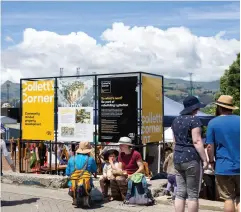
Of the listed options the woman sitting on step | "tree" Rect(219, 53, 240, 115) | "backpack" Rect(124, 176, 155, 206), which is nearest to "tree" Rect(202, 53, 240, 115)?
"tree" Rect(219, 53, 240, 115)

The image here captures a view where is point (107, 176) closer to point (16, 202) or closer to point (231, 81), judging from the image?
point (16, 202)

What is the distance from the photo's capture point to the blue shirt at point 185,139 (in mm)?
5703

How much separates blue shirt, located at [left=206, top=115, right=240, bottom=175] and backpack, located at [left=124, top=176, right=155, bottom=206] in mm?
2774

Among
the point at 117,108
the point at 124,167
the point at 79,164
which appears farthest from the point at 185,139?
the point at 117,108

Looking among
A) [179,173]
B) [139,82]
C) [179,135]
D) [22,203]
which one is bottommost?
[22,203]

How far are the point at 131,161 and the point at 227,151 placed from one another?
3146 mm

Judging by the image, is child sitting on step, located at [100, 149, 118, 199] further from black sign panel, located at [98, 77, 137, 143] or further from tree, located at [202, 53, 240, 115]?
tree, located at [202, 53, 240, 115]

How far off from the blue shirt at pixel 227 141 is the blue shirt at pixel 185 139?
42cm

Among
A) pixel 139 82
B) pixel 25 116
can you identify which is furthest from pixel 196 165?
pixel 25 116

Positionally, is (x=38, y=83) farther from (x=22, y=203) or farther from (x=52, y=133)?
(x=22, y=203)

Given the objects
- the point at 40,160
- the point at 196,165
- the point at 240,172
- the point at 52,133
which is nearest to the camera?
the point at 240,172

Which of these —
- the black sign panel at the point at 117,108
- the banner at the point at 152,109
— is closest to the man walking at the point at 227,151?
the black sign panel at the point at 117,108

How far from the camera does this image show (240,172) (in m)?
5.22

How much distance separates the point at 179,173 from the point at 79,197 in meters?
2.62
